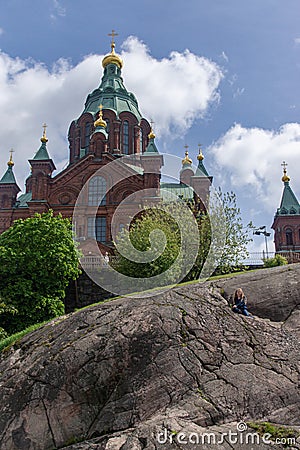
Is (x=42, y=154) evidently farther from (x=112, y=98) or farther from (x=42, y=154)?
(x=112, y=98)

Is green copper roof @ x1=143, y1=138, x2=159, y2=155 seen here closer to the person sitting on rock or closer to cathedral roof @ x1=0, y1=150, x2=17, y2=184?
cathedral roof @ x1=0, y1=150, x2=17, y2=184

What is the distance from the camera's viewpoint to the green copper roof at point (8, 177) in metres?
45.2

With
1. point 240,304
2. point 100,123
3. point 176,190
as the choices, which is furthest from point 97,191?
point 240,304

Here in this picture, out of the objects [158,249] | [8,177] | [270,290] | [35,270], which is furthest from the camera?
[8,177]

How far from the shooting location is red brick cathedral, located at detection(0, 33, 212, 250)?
3997 centimetres

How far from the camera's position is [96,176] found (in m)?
41.3

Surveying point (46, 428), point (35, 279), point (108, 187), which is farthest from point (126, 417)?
point (108, 187)

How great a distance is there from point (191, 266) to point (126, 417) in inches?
616

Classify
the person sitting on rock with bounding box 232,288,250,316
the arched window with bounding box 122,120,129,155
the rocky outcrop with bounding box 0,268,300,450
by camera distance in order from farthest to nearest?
the arched window with bounding box 122,120,129,155, the person sitting on rock with bounding box 232,288,250,316, the rocky outcrop with bounding box 0,268,300,450

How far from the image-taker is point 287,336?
1240cm

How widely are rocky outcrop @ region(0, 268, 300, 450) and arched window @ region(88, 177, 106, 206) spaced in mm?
27776

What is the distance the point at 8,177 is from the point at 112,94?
53.4ft

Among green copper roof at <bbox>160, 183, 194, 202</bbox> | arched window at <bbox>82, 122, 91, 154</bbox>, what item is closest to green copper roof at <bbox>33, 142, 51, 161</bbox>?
arched window at <bbox>82, 122, 91, 154</bbox>

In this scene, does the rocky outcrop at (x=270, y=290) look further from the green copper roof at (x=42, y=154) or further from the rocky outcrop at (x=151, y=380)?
the green copper roof at (x=42, y=154)
